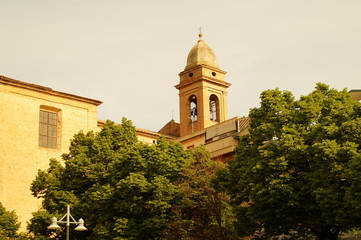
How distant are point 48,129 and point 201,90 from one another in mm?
20681

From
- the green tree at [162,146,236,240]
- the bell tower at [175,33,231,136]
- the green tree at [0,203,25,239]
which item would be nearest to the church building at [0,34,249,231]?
the green tree at [0,203,25,239]

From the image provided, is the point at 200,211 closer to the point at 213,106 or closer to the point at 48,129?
the point at 48,129

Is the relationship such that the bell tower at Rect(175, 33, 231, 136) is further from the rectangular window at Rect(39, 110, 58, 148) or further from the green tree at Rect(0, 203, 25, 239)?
the green tree at Rect(0, 203, 25, 239)

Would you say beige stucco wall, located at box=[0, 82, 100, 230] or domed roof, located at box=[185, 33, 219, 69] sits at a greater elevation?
domed roof, located at box=[185, 33, 219, 69]

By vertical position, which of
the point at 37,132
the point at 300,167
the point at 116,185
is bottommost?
the point at 300,167

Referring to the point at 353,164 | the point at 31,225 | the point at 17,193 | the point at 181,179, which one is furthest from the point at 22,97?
the point at 353,164

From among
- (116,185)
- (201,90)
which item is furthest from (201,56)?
(116,185)

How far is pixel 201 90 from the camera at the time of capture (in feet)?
193

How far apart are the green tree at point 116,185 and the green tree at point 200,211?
592 mm

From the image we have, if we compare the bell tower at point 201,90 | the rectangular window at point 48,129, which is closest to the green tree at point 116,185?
the rectangular window at point 48,129

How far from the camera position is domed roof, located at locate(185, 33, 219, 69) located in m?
60.2

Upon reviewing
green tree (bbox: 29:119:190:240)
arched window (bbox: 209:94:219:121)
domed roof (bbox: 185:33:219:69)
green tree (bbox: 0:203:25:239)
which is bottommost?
green tree (bbox: 0:203:25:239)

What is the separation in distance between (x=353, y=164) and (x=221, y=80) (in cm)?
4073

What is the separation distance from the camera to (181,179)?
29547 mm
